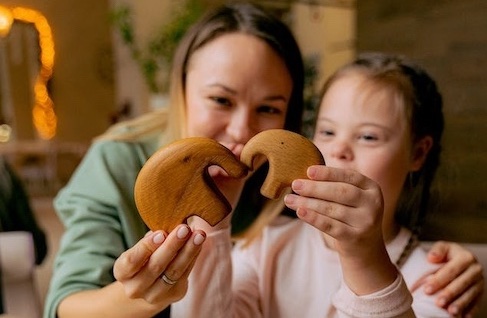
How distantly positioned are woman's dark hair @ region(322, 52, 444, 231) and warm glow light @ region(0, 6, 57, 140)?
2.92 meters

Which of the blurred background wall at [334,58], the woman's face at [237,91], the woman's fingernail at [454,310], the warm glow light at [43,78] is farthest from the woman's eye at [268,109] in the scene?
the warm glow light at [43,78]

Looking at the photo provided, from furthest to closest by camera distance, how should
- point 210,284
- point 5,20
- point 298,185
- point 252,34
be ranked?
1. point 5,20
2. point 252,34
3. point 210,284
4. point 298,185

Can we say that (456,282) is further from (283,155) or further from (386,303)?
(283,155)

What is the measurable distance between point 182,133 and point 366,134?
247 mm

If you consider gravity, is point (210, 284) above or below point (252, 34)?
below

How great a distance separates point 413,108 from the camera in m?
0.71

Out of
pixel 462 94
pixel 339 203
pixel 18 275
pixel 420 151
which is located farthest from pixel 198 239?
pixel 462 94

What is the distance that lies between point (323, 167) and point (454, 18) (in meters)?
1.38

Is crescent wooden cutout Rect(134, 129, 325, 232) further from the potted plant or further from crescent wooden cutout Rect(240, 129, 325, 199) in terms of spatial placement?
the potted plant

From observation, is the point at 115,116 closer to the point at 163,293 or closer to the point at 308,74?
the point at 308,74

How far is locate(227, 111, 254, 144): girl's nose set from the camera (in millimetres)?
605

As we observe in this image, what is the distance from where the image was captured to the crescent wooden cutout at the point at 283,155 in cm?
44

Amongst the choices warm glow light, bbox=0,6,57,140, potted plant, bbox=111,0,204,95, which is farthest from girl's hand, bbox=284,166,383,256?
warm glow light, bbox=0,6,57,140

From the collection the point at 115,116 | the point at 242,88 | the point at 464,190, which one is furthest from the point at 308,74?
the point at 115,116
